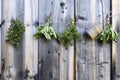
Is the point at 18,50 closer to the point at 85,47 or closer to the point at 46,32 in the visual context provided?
the point at 46,32

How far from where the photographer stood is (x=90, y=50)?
6.48ft

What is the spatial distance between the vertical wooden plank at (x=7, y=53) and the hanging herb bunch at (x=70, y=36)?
31 cm

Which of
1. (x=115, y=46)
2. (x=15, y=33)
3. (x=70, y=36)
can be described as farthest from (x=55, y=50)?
(x=115, y=46)

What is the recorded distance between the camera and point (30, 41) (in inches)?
76.9

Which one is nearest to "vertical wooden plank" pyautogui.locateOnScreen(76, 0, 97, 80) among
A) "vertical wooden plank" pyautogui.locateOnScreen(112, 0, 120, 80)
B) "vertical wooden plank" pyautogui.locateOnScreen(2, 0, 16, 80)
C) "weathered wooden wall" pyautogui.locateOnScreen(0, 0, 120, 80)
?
"weathered wooden wall" pyautogui.locateOnScreen(0, 0, 120, 80)

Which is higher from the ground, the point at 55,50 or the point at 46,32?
the point at 46,32

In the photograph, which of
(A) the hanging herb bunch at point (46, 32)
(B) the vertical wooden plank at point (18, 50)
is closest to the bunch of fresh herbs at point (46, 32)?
(A) the hanging herb bunch at point (46, 32)

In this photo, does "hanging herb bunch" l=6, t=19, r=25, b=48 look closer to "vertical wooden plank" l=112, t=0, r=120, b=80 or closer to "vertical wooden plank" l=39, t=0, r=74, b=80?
"vertical wooden plank" l=39, t=0, r=74, b=80

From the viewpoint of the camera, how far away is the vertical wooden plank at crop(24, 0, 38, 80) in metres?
1.95

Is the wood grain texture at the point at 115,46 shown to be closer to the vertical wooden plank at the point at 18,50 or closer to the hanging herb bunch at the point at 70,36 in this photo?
the hanging herb bunch at the point at 70,36

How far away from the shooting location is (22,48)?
1.95 metres

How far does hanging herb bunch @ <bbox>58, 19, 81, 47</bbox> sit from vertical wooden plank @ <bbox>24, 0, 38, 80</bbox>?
0.53 ft

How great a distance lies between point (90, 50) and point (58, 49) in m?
0.20

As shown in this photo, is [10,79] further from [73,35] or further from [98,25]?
[98,25]
